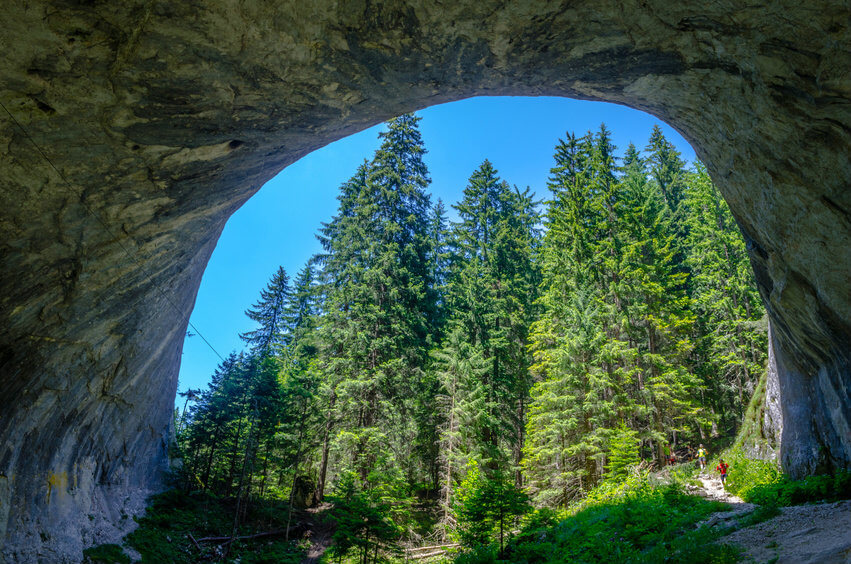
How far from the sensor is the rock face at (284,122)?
5105 millimetres

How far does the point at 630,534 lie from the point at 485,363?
421 inches

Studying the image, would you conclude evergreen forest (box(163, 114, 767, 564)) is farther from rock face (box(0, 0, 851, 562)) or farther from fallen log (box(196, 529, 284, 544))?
rock face (box(0, 0, 851, 562))

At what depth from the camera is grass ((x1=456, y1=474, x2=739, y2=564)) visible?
21.3ft

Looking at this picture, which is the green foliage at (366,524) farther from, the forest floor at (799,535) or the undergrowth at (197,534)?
the forest floor at (799,535)

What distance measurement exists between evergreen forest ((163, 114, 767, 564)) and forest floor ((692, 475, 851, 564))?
20.3ft

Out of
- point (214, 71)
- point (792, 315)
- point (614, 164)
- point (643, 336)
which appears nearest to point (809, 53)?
point (792, 315)

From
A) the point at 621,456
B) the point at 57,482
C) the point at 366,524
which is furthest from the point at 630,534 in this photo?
the point at 57,482

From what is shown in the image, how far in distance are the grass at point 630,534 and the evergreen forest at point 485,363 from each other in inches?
88.3

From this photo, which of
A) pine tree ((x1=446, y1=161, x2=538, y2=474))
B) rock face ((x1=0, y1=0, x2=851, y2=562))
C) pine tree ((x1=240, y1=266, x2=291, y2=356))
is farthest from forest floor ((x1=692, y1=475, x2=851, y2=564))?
pine tree ((x1=240, y1=266, x2=291, y2=356))

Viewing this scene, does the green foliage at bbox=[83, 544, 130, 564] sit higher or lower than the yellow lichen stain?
lower

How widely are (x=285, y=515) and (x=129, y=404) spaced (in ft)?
30.0

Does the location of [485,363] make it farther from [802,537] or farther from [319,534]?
[802,537]

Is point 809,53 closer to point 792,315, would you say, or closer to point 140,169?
point 792,315

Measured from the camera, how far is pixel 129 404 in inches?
492
